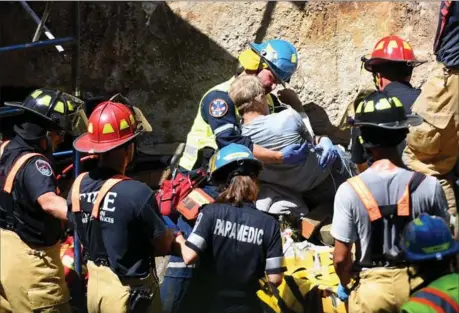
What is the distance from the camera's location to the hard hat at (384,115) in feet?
15.9

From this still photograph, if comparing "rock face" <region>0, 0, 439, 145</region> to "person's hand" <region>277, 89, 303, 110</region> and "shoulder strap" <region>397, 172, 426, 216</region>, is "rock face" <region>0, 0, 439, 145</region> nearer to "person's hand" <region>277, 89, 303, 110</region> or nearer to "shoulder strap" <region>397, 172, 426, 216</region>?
"person's hand" <region>277, 89, 303, 110</region>

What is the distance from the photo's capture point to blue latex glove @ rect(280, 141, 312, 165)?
6.39 meters

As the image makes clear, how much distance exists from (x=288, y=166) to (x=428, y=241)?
7.47 feet

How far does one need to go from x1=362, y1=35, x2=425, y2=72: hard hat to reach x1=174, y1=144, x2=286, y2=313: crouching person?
1.77 meters

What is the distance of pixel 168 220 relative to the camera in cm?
619

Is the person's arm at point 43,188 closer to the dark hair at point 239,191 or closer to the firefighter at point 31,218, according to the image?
the firefighter at point 31,218

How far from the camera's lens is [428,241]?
14.4 feet

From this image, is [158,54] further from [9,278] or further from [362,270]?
[362,270]

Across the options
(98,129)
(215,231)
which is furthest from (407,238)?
(98,129)

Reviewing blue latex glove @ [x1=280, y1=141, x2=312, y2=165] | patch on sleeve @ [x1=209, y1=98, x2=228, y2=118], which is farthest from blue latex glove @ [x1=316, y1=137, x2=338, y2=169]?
patch on sleeve @ [x1=209, y1=98, x2=228, y2=118]

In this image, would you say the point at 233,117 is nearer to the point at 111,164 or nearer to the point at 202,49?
the point at 111,164

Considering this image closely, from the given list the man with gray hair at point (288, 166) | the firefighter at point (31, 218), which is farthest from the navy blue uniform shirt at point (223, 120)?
the firefighter at point (31, 218)

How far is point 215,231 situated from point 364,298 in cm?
86

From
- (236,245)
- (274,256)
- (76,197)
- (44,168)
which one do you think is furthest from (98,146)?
(274,256)
